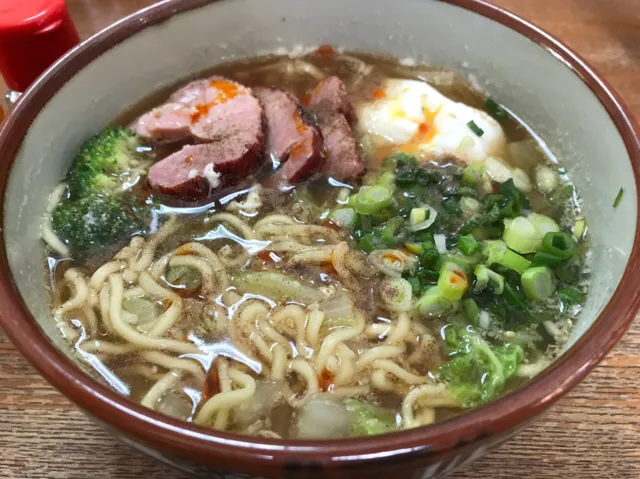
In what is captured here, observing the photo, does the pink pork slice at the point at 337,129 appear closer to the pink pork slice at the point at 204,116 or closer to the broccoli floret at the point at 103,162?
the pink pork slice at the point at 204,116

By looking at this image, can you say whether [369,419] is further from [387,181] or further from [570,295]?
[387,181]

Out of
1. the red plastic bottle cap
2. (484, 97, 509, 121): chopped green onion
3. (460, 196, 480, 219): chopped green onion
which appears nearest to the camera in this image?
(460, 196, 480, 219): chopped green onion

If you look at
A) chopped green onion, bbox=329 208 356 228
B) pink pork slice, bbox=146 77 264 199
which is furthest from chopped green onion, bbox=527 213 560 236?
pink pork slice, bbox=146 77 264 199

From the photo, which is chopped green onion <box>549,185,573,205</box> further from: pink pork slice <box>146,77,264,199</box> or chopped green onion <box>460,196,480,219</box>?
pink pork slice <box>146,77,264,199</box>

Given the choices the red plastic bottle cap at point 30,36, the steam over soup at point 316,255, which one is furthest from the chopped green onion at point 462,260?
the red plastic bottle cap at point 30,36

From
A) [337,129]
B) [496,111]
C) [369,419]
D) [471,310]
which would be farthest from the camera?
[496,111]

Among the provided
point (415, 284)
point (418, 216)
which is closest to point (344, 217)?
point (418, 216)
